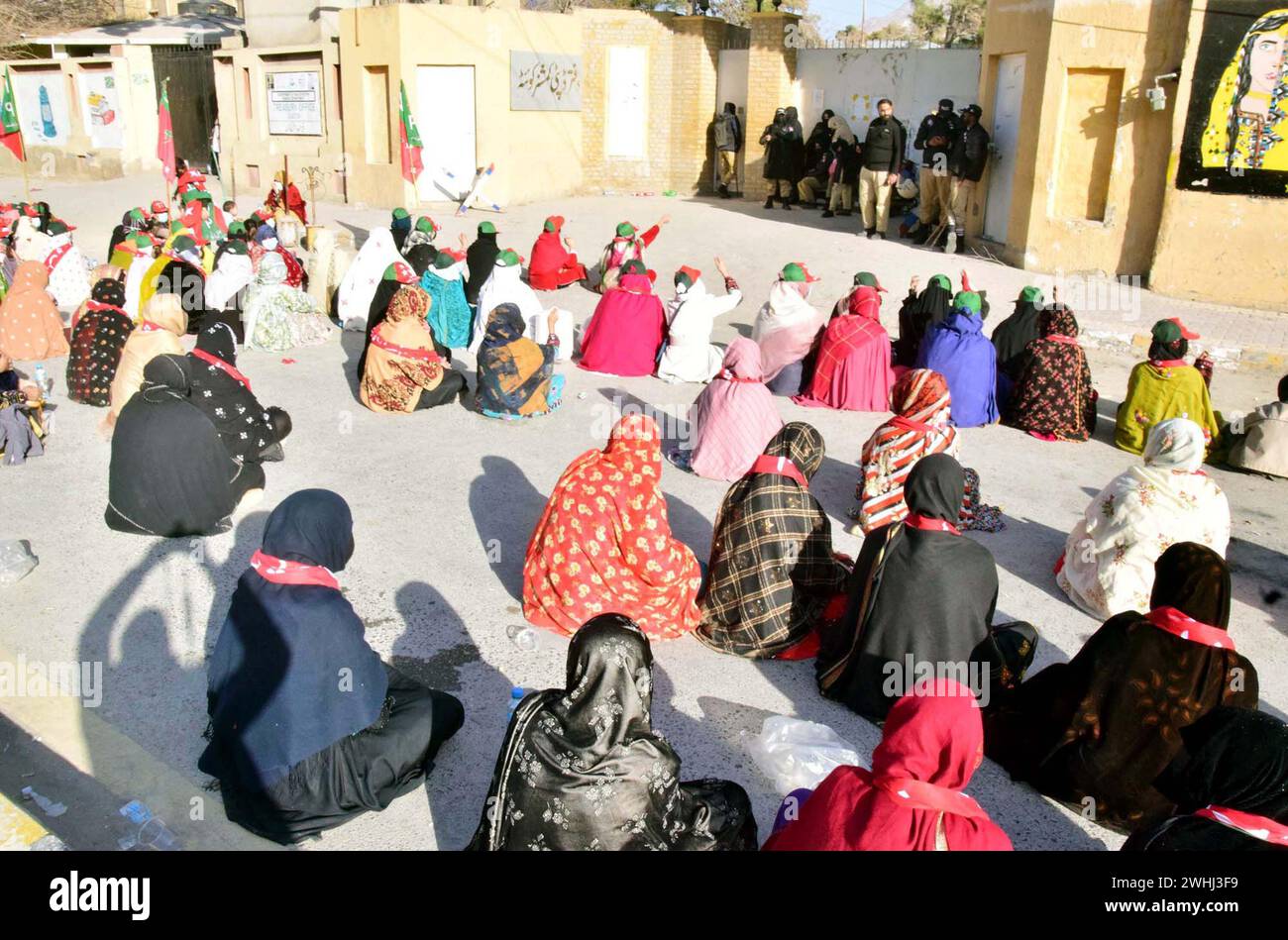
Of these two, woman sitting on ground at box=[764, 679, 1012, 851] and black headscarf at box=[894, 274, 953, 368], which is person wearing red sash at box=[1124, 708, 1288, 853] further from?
black headscarf at box=[894, 274, 953, 368]

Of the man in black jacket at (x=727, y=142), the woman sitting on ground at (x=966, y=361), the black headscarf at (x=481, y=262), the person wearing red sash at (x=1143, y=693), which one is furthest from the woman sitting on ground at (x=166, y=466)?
the man in black jacket at (x=727, y=142)

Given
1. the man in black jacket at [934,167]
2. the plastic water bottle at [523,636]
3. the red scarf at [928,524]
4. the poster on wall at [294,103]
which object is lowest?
the plastic water bottle at [523,636]

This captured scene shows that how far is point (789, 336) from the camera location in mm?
9047

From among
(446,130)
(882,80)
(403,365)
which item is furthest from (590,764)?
(882,80)

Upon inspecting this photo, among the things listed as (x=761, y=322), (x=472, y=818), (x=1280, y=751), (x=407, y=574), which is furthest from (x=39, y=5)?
(x=1280, y=751)

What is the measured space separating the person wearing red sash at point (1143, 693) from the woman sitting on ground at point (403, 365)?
18.8 feet

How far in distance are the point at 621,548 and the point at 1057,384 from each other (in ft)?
15.3

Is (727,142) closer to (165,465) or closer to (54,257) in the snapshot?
(54,257)

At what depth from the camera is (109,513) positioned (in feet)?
19.2

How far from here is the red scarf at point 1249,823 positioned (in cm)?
251

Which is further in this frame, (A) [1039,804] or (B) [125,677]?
(B) [125,677]

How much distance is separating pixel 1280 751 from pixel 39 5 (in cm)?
3002

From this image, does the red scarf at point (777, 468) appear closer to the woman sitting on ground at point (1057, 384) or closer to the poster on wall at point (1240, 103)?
the woman sitting on ground at point (1057, 384)
